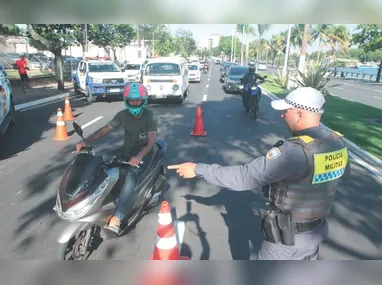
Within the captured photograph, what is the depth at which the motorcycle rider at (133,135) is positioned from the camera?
11.0ft

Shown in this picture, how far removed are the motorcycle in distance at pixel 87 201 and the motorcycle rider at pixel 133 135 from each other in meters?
0.08

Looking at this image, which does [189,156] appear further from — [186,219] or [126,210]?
[126,210]

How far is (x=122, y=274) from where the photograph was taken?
100cm

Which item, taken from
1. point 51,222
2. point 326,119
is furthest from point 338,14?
point 326,119

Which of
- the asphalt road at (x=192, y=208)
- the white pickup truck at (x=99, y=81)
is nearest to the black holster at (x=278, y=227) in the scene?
the asphalt road at (x=192, y=208)

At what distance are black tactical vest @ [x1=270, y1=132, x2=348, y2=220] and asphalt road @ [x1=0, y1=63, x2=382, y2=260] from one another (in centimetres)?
148

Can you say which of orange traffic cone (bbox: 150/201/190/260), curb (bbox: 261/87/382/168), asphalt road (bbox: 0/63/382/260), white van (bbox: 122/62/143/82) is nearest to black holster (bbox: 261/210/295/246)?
orange traffic cone (bbox: 150/201/190/260)

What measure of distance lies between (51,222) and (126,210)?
48.2 inches

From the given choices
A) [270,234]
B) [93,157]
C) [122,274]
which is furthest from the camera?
[93,157]

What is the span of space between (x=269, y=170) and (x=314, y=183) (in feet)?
1.03

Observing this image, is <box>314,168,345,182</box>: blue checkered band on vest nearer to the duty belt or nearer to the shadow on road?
the duty belt

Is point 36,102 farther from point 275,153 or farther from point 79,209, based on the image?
point 275,153

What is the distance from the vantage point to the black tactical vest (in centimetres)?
190

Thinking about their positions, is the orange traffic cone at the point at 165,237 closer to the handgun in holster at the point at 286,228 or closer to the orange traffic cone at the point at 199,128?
the handgun in holster at the point at 286,228
